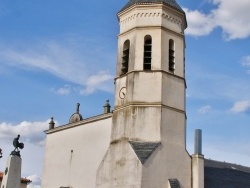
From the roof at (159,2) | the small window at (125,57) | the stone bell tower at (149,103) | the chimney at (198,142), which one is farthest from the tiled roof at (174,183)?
the roof at (159,2)

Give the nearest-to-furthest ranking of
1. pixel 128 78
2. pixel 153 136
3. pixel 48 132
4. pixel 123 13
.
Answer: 1. pixel 153 136
2. pixel 128 78
3. pixel 123 13
4. pixel 48 132

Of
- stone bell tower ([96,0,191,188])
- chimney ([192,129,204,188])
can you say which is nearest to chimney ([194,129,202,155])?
chimney ([192,129,204,188])

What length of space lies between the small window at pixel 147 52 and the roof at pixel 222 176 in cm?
709

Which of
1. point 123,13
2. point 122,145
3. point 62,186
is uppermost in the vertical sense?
point 123,13

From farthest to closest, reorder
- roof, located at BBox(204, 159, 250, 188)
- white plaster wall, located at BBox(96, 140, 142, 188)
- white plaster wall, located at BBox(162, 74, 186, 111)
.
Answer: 1. roof, located at BBox(204, 159, 250, 188)
2. white plaster wall, located at BBox(162, 74, 186, 111)
3. white plaster wall, located at BBox(96, 140, 142, 188)

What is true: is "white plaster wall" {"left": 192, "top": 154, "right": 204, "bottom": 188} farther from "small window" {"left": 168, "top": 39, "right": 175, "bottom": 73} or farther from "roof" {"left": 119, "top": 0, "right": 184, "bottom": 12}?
"roof" {"left": 119, "top": 0, "right": 184, "bottom": 12}

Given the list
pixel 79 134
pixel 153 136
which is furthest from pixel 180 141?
pixel 79 134

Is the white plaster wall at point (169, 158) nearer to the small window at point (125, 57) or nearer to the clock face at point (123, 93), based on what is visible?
the clock face at point (123, 93)

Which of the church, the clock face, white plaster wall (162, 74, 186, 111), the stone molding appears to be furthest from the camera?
the stone molding

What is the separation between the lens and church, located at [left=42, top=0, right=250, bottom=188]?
2022cm

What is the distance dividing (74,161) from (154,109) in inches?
252

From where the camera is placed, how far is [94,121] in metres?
24.1

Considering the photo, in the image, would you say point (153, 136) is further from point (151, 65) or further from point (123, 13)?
point (123, 13)

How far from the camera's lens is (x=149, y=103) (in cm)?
2112
